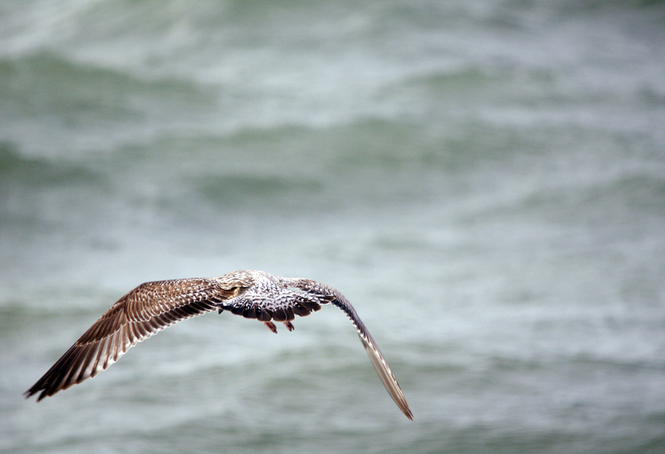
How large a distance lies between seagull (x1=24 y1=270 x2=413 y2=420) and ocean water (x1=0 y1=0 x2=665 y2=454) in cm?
517

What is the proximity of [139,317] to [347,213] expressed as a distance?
10.4m

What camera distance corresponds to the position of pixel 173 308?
5.58 metres

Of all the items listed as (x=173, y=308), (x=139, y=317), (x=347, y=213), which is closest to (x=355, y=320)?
(x=173, y=308)

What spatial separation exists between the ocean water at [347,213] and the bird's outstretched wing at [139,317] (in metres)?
5.17

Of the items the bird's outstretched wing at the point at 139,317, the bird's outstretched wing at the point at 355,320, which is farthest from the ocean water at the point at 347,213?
the bird's outstretched wing at the point at 139,317

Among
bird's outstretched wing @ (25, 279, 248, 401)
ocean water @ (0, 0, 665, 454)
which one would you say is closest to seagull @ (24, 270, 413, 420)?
bird's outstretched wing @ (25, 279, 248, 401)

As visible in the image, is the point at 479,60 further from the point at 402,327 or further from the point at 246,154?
the point at 402,327

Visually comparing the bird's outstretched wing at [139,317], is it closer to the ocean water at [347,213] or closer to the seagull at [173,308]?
the seagull at [173,308]

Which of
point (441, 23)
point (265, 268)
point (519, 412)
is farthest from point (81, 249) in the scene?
point (441, 23)

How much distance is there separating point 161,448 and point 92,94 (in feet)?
32.1

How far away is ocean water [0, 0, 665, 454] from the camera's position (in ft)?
37.5

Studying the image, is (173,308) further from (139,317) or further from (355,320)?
(355,320)

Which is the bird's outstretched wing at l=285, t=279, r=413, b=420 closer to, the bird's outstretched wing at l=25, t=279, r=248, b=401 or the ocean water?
the bird's outstretched wing at l=25, t=279, r=248, b=401

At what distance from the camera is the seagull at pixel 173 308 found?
5.22 m
